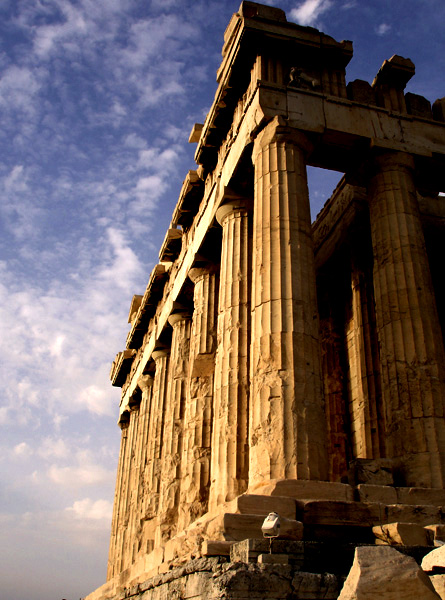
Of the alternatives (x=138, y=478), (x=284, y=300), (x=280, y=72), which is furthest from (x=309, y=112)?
Answer: (x=138, y=478)

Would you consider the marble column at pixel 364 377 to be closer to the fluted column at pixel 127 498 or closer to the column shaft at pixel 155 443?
the column shaft at pixel 155 443

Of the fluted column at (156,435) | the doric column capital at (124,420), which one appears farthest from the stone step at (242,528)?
the doric column capital at (124,420)

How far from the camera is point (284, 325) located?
12391mm

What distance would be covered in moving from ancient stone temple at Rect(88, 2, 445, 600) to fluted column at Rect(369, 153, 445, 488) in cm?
3

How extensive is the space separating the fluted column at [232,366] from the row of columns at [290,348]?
0.02 metres

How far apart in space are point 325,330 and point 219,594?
1480 centimetres

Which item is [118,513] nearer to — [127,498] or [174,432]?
[127,498]

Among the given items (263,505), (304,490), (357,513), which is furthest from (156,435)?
(357,513)

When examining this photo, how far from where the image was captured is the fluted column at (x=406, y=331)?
12297mm

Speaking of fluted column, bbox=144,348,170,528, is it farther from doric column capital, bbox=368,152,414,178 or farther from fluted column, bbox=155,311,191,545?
doric column capital, bbox=368,152,414,178

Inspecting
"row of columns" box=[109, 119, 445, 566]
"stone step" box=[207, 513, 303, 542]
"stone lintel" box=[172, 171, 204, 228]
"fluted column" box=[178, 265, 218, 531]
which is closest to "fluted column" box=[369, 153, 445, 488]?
"row of columns" box=[109, 119, 445, 566]

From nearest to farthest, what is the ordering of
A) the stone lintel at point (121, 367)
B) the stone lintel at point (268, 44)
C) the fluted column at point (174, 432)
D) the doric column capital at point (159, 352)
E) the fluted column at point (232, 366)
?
the fluted column at point (232, 366)
the stone lintel at point (268, 44)
the fluted column at point (174, 432)
the doric column capital at point (159, 352)
the stone lintel at point (121, 367)

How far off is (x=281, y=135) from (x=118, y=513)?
2509cm

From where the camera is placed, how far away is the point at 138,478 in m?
28.5
